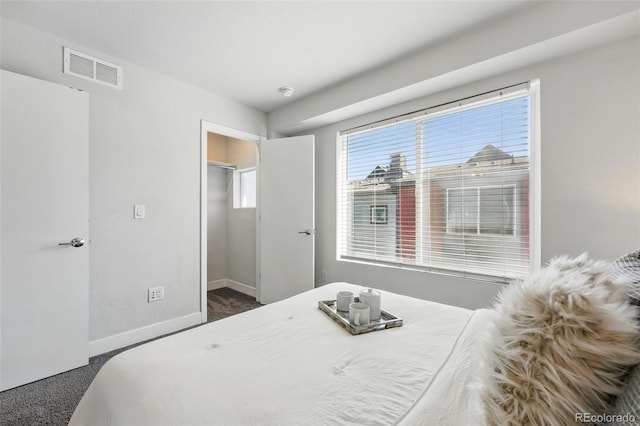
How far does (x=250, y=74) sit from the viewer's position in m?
2.69

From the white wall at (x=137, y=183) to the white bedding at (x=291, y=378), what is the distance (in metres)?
1.72

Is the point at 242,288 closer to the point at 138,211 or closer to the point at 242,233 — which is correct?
the point at 242,233

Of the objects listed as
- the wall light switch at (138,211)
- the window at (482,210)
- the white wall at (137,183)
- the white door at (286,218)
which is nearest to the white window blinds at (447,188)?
the window at (482,210)

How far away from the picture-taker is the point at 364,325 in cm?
125

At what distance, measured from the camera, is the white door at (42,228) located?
70.5 inches

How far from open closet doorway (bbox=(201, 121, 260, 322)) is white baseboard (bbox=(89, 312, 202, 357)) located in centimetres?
98

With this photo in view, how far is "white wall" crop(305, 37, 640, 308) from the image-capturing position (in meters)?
1.71

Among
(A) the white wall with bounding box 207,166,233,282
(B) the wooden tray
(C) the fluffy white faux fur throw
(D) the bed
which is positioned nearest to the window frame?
(D) the bed

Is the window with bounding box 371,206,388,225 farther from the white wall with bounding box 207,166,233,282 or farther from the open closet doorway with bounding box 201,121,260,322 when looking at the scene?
the white wall with bounding box 207,166,233,282

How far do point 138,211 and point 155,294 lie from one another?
82 centimetres

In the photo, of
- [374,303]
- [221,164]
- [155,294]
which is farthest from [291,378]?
[221,164]

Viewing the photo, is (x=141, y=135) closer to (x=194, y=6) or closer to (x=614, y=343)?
(x=194, y=6)

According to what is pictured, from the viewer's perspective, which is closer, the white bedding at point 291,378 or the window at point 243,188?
the white bedding at point 291,378

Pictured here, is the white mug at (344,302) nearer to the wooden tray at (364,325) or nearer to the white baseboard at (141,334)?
the wooden tray at (364,325)
